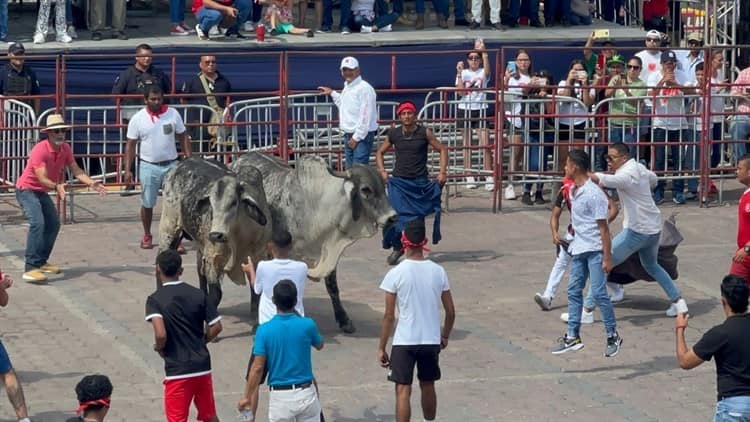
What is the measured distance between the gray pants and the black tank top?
7.41m

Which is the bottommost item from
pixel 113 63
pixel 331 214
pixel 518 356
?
pixel 518 356

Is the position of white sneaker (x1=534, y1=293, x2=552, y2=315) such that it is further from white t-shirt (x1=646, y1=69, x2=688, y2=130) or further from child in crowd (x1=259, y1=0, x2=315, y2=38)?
child in crowd (x1=259, y1=0, x2=315, y2=38)

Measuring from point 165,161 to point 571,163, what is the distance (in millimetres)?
5505

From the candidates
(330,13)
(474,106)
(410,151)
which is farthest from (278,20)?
(410,151)

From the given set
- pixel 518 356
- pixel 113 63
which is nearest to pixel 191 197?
pixel 518 356

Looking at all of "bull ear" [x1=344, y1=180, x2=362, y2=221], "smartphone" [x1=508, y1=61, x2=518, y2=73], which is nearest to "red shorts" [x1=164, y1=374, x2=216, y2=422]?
"bull ear" [x1=344, y1=180, x2=362, y2=221]

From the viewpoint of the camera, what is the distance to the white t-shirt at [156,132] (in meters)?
16.7

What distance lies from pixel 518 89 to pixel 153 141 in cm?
579

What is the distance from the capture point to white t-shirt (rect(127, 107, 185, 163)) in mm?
16703

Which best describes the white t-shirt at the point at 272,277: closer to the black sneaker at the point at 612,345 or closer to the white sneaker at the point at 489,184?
the black sneaker at the point at 612,345

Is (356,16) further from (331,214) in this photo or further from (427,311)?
(427,311)

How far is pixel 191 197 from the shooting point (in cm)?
1366

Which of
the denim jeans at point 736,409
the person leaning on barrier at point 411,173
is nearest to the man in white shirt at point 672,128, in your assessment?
the person leaning on barrier at point 411,173

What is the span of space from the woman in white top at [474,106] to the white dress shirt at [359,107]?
1.84m
